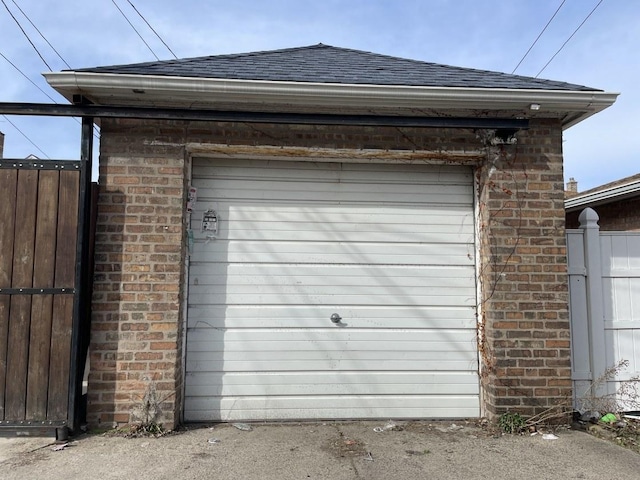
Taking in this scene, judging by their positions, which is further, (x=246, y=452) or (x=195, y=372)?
(x=195, y=372)

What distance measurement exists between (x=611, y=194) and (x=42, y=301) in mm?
8298

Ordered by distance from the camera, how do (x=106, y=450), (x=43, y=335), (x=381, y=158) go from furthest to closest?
1. (x=381, y=158)
2. (x=43, y=335)
3. (x=106, y=450)

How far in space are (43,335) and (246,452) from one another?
1976 mm

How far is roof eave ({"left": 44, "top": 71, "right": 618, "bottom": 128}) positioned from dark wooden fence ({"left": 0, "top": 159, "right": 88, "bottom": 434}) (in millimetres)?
725

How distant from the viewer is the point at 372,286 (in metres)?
4.34

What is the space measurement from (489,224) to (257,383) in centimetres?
272

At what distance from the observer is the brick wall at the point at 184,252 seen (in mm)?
3834

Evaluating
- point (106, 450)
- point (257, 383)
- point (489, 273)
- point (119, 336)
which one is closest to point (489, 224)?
point (489, 273)

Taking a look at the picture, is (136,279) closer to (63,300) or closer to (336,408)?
(63,300)

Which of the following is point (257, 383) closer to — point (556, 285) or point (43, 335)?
point (43, 335)

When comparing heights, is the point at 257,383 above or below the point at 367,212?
below

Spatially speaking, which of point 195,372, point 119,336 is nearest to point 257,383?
point 195,372

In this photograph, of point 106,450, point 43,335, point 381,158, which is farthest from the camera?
point 381,158

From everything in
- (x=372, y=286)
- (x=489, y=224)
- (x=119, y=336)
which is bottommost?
(x=119, y=336)
